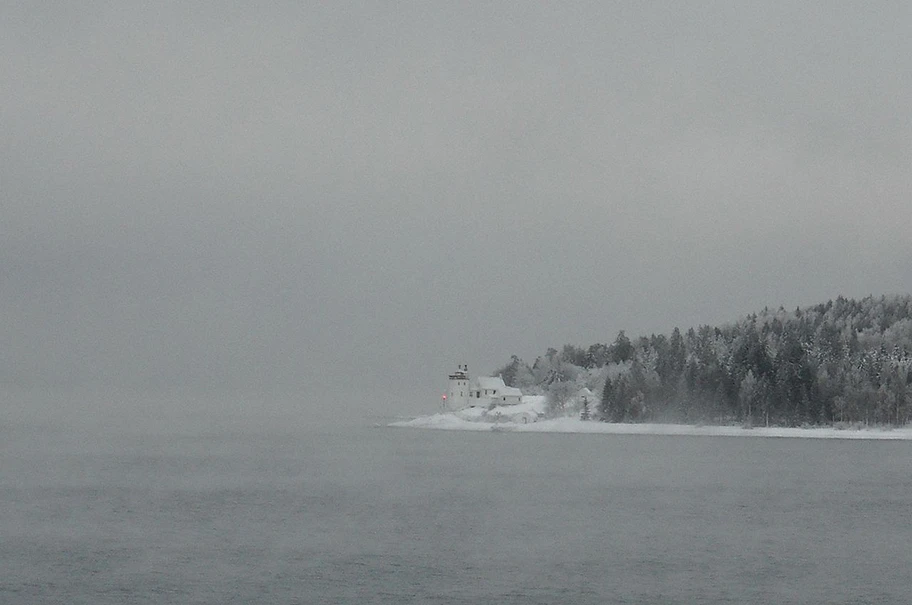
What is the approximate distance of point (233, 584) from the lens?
3662 centimetres

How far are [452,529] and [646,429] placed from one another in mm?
92848

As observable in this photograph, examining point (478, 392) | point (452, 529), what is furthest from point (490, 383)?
point (452, 529)

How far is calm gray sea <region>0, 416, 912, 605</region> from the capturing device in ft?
119

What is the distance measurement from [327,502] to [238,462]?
3004cm

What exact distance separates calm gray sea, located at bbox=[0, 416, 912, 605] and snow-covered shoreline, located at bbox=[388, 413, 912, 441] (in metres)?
36.7

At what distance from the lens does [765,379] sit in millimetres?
138875

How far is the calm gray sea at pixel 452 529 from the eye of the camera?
3634cm

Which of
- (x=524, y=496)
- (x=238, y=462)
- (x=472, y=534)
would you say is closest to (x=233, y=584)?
(x=472, y=534)

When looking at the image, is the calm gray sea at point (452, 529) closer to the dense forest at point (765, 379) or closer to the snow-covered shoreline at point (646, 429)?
the snow-covered shoreline at point (646, 429)

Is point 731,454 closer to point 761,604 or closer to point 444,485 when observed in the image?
point 444,485

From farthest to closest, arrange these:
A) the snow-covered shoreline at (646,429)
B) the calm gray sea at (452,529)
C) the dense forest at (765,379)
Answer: the dense forest at (765,379) → the snow-covered shoreline at (646,429) → the calm gray sea at (452,529)

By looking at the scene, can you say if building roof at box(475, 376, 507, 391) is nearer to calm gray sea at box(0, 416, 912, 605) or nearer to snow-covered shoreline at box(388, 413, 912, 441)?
snow-covered shoreline at box(388, 413, 912, 441)

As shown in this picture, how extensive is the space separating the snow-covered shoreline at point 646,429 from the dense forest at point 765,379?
8.29 feet

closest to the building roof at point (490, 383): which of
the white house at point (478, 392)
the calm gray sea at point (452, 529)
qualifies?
the white house at point (478, 392)
